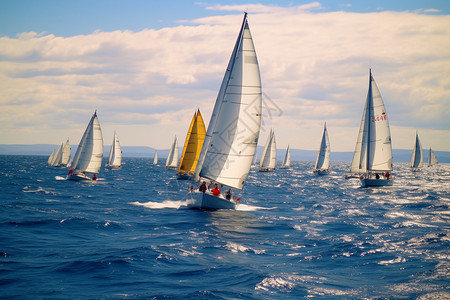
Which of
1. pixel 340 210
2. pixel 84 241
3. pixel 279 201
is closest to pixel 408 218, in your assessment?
pixel 340 210

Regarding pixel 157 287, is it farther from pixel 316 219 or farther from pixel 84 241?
pixel 316 219

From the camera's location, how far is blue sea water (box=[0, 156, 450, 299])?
12055 millimetres

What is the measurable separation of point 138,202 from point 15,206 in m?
9.30

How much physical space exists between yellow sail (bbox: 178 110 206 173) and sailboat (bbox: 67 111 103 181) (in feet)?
46.4

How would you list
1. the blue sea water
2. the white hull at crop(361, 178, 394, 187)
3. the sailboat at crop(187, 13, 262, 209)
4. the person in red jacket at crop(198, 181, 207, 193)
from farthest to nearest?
the white hull at crop(361, 178, 394, 187)
the sailboat at crop(187, 13, 262, 209)
the person in red jacket at crop(198, 181, 207, 193)
the blue sea water

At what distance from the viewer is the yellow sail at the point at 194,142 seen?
46.2 metres

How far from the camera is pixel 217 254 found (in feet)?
54.3

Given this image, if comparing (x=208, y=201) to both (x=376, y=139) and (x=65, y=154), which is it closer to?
(x=376, y=139)

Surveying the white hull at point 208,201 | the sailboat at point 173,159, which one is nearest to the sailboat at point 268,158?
the sailboat at point 173,159

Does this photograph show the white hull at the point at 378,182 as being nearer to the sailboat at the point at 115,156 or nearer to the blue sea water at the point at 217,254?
the blue sea water at the point at 217,254

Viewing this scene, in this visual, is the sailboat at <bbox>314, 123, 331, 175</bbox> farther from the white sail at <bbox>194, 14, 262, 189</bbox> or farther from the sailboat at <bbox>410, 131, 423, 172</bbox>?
the white sail at <bbox>194, 14, 262, 189</bbox>

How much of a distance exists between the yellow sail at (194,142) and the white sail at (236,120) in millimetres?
17245

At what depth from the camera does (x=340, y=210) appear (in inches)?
1261

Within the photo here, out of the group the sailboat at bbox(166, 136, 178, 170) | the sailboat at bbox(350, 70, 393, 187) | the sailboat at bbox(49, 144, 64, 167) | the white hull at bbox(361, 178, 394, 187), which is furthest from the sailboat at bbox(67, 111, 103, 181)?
the sailboat at bbox(49, 144, 64, 167)
